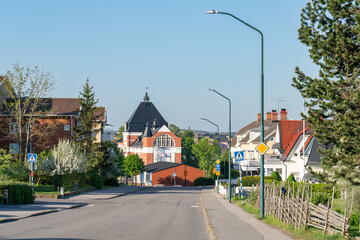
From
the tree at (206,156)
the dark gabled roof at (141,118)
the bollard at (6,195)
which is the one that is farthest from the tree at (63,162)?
the dark gabled roof at (141,118)

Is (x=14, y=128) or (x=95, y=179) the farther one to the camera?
(x=95, y=179)

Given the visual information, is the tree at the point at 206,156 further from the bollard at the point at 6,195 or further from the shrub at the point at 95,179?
the bollard at the point at 6,195

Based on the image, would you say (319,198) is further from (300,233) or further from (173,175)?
(173,175)

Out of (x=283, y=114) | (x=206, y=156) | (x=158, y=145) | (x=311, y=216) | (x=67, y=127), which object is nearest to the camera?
(x=311, y=216)

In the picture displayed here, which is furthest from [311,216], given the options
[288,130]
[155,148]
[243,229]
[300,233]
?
[155,148]

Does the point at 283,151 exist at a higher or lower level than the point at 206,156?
higher

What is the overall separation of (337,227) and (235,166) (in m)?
67.7

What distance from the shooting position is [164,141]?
142m

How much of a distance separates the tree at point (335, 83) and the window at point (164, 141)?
121 m

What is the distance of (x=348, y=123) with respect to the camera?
60.3 feet

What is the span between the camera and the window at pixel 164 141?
465 ft

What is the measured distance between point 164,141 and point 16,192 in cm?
10954

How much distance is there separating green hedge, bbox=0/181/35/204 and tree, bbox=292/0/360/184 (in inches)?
762

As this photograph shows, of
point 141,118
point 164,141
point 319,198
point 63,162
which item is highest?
point 141,118
